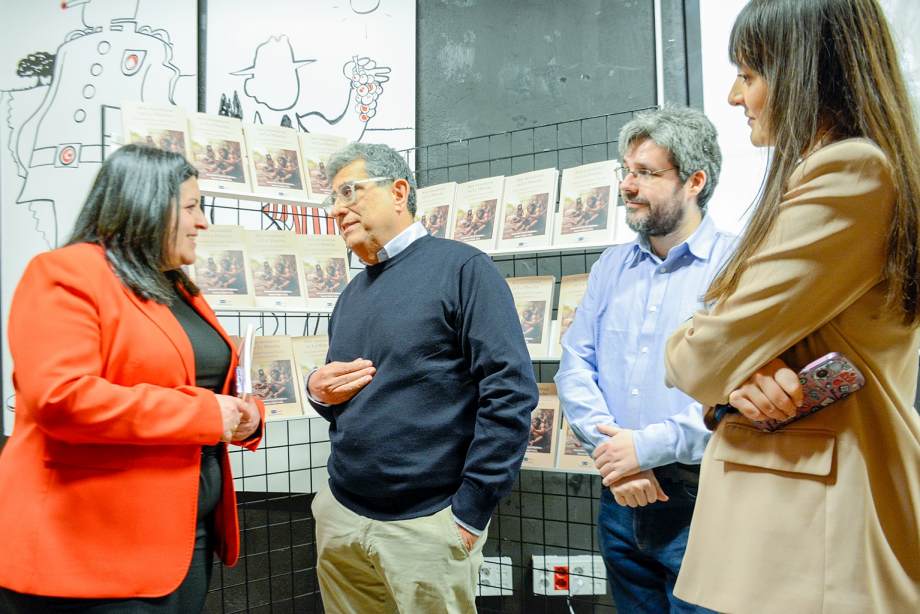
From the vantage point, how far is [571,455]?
9.68 ft

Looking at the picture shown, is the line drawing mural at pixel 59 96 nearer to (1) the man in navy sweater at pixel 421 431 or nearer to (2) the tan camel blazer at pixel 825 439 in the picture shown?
(1) the man in navy sweater at pixel 421 431

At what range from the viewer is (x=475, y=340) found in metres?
2.04

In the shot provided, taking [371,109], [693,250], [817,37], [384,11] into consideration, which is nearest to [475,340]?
[693,250]

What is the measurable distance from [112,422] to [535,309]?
189cm

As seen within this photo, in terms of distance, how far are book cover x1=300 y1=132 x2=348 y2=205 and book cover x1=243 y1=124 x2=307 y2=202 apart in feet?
0.09

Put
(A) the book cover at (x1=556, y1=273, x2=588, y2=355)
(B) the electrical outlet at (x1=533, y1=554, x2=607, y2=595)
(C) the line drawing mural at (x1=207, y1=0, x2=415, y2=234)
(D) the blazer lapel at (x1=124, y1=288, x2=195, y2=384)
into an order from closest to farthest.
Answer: (D) the blazer lapel at (x1=124, y1=288, x2=195, y2=384) < (A) the book cover at (x1=556, y1=273, x2=588, y2=355) < (B) the electrical outlet at (x1=533, y1=554, x2=607, y2=595) < (C) the line drawing mural at (x1=207, y1=0, x2=415, y2=234)

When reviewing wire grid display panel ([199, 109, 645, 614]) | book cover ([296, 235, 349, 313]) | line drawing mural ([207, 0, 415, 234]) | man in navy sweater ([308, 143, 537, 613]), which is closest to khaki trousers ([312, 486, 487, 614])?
man in navy sweater ([308, 143, 537, 613])

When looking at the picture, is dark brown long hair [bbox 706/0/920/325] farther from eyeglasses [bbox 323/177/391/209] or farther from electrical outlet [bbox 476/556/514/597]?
electrical outlet [bbox 476/556/514/597]

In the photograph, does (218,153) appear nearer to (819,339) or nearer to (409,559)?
(409,559)

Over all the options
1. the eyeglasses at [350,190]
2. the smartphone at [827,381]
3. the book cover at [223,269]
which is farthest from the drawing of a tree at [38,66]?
the smartphone at [827,381]

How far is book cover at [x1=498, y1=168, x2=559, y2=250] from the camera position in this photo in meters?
3.05

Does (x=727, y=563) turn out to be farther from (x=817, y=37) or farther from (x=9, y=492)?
(x=9, y=492)

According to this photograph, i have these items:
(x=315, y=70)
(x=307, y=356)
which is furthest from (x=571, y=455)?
(x=315, y=70)

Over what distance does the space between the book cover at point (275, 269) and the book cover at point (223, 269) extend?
39mm
